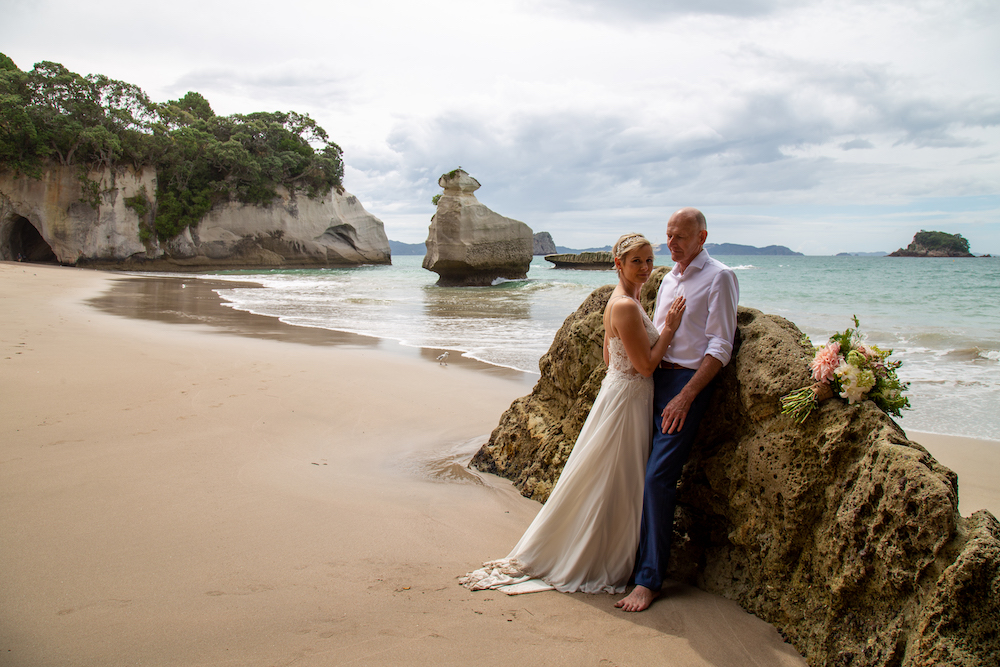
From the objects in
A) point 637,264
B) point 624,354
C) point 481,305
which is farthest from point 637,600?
point 481,305

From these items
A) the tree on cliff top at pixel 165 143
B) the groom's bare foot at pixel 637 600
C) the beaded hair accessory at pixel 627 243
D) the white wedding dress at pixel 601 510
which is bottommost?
the groom's bare foot at pixel 637 600

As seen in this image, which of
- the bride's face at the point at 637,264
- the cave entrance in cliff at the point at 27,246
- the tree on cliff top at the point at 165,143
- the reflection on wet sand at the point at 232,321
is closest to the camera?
the bride's face at the point at 637,264

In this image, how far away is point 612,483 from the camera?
3.26m

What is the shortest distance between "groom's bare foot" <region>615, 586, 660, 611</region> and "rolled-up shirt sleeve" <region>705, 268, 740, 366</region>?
49.3 inches

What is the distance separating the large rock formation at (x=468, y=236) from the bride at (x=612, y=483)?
2951cm

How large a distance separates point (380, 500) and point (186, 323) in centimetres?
1085

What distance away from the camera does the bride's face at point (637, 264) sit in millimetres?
3254

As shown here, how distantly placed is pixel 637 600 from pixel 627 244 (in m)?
1.85

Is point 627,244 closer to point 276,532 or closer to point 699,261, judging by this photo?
point 699,261

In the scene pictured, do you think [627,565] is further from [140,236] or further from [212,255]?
[212,255]

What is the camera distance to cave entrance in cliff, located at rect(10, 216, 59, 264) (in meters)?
41.4

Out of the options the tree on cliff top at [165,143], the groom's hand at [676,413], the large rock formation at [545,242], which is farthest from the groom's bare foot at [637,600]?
the large rock formation at [545,242]

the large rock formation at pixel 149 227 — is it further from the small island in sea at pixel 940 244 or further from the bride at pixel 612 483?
the small island in sea at pixel 940 244

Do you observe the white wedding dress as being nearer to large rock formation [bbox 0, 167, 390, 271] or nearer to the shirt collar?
the shirt collar
